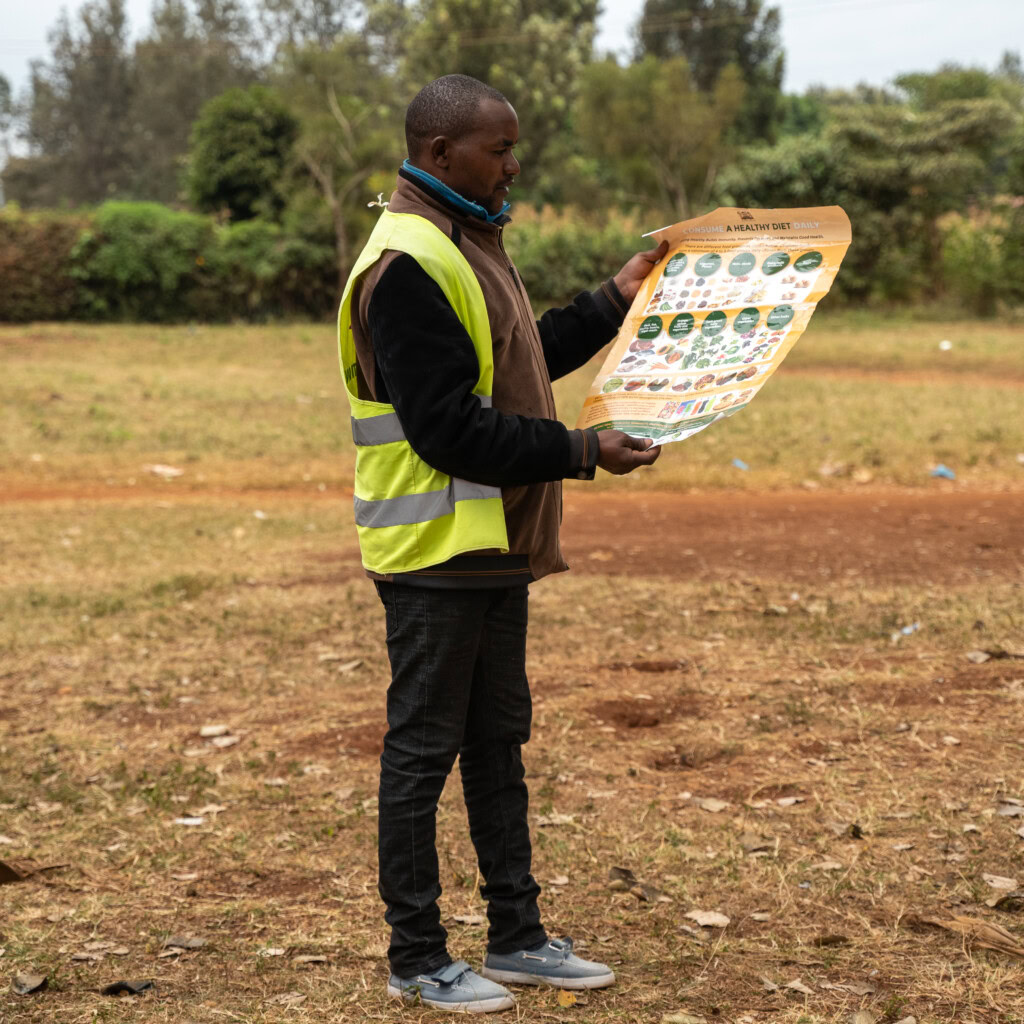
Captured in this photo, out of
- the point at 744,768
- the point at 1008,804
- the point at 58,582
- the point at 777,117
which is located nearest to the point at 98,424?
the point at 58,582

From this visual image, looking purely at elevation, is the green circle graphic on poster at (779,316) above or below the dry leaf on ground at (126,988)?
above

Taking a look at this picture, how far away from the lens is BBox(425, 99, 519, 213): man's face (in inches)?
95.7

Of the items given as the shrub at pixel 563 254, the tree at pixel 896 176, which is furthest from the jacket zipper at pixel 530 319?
the tree at pixel 896 176

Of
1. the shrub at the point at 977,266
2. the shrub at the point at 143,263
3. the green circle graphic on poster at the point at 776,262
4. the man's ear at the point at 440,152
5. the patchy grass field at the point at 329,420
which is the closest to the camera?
the man's ear at the point at 440,152

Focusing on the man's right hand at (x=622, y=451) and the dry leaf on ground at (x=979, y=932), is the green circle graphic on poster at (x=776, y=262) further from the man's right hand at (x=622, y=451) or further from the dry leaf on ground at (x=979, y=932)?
the dry leaf on ground at (x=979, y=932)

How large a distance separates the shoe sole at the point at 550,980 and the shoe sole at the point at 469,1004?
85 mm

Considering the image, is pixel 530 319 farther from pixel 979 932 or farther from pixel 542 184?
pixel 542 184

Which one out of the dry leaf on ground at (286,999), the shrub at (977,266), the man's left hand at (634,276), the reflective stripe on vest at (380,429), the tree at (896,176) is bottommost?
the dry leaf on ground at (286,999)

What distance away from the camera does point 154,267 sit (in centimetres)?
2439

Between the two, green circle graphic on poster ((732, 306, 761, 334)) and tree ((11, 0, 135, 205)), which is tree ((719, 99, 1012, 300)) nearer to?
green circle graphic on poster ((732, 306, 761, 334))

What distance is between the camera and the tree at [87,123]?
183 ft

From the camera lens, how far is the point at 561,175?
122ft

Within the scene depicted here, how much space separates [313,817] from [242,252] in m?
22.1

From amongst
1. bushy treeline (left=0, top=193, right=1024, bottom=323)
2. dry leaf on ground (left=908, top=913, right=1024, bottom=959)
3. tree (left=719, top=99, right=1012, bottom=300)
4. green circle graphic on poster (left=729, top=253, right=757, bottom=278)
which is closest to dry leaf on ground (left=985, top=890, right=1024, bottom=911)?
dry leaf on ground (left=908, top=913, right=1024, bottom=959)
